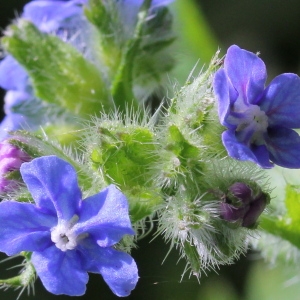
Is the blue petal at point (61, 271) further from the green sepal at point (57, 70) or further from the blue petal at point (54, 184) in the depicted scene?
the green sepal at point (57, 70)

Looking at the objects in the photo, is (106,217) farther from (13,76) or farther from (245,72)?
(13,76)

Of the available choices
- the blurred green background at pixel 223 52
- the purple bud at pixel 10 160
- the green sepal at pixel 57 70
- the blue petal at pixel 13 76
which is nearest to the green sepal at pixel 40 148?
the purple bud at pixel 10 160

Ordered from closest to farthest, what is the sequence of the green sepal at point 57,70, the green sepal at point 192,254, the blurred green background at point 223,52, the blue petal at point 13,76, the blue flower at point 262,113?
the blue flower at point 262,113 < the green sepal at point 192,254 < the green sepal at point 57,70 < the blue petal at point 13,76 < the blurred green background at point 223,52

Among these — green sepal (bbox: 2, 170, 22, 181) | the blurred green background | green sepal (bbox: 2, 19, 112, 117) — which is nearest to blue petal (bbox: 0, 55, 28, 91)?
Result: green sepal (bbox: 2, 19, 112, 117)

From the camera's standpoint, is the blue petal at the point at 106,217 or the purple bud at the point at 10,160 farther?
the purple bud at the point at 10,160

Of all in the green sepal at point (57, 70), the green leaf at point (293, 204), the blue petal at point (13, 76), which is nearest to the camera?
the green leaf at point (293, 204)

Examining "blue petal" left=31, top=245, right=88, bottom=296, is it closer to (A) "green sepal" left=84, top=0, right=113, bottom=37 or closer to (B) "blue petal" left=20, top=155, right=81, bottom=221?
(B) "blue petal" left=20, top=155, right=81, bottom=221

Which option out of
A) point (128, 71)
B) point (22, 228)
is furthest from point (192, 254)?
point (128, 71)
